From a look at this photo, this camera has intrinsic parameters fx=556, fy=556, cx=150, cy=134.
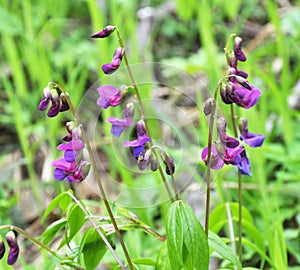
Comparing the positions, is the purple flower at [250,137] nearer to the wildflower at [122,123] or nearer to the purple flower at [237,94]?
the purple flower at [237,94]

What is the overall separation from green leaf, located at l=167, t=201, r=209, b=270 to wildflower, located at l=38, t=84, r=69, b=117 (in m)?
0.29

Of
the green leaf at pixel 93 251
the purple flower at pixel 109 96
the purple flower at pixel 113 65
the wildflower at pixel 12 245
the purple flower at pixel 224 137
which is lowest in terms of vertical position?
the green leaf at pixel 93 251

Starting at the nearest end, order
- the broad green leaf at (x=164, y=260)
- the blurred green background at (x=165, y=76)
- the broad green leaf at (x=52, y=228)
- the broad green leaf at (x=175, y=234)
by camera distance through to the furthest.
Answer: the broad green leaf at (x=175, y=234) < the broad green leaf at (x=164, y=260) < the broad green leaf at (x=52, y=228) < the blurred green background at (x=165, y=76)

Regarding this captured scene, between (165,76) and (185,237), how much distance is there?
222 cm

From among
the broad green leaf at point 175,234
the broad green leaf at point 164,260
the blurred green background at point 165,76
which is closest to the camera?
the broad green leaf at point 175,234

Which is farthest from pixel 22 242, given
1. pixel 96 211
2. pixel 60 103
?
pixel 60 103

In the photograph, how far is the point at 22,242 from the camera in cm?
239

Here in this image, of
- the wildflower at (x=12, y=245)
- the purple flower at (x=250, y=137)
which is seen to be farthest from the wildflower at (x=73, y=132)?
the purple flower at (x=250, y=137)

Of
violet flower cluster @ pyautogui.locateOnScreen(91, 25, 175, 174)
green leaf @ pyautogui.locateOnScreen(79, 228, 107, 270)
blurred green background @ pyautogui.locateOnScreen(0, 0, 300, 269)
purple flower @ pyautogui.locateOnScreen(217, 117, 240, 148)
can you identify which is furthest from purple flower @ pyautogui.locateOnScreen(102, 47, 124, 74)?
blurred green background @ pyautogui.locateOnScreen(0, 0, 300, 269)

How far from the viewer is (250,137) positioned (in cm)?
117

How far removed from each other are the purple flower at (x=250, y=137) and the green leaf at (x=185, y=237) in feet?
0.71

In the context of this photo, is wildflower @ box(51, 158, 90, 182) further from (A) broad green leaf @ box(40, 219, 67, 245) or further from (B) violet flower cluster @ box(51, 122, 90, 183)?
(A) broad green leaf @ box(40, 219, 67, 245)

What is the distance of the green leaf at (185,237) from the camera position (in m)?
1.00

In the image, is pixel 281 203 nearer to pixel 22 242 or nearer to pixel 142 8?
pixel 22 242
